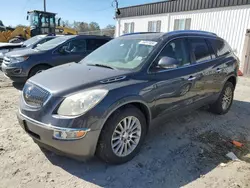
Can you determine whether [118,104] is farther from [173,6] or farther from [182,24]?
[173,6]

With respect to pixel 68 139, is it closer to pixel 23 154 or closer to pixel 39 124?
pixel 39 124

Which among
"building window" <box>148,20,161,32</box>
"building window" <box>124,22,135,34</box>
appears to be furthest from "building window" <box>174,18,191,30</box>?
"building window" <box>124,22,135,34</box>

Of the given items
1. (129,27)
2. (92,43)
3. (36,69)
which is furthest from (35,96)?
(129,27)

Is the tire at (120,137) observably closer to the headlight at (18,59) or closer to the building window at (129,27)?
the headlight at (18,59)

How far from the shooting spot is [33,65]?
21.8 ft

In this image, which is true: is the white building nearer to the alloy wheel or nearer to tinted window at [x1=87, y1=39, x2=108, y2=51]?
tinted window at [x1=87, y1=39, x2=108, y2=51]

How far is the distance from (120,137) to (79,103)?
0.75 metres

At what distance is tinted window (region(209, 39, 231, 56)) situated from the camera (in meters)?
4.64

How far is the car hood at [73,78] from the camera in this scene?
272 centimetres

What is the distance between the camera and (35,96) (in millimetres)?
2828

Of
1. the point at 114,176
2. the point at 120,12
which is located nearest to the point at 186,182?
the point at 114,176

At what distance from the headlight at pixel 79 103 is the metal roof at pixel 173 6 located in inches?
447

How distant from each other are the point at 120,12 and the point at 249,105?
A: 55.0ft

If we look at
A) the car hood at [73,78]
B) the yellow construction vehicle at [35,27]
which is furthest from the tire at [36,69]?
the yellow construction vehicle at [35,27]
